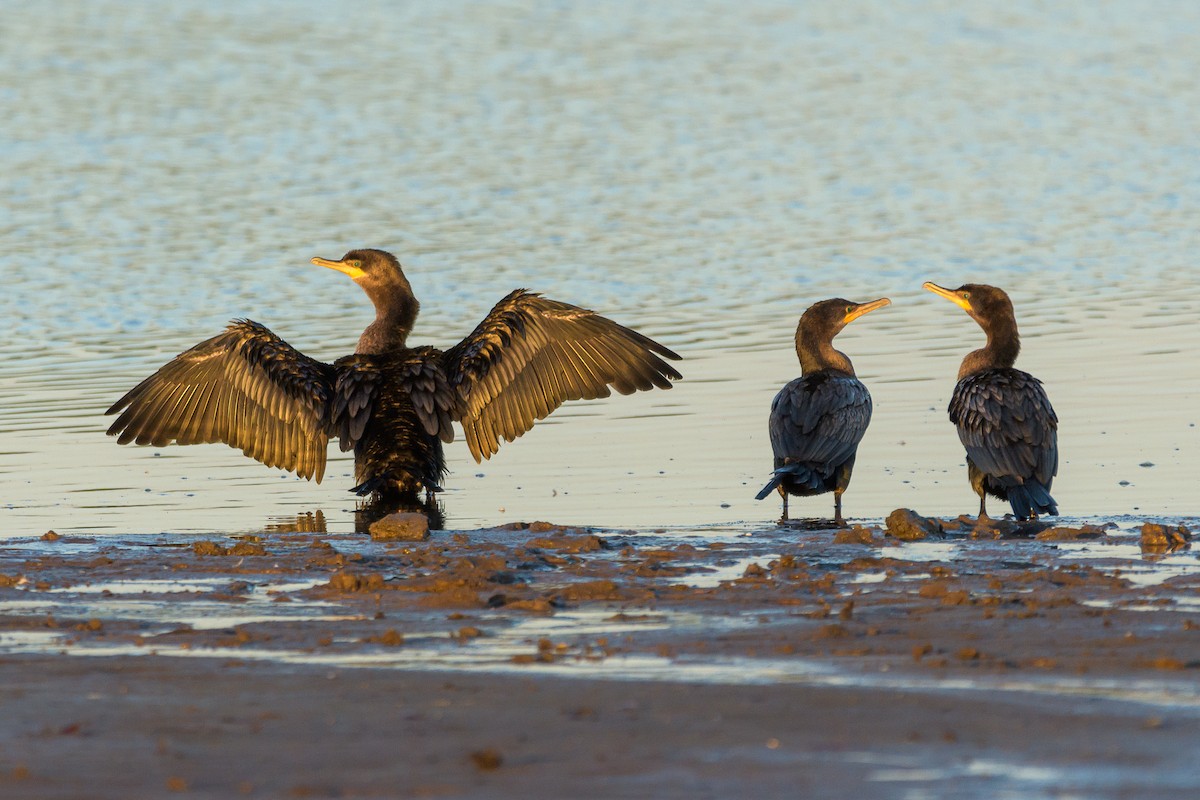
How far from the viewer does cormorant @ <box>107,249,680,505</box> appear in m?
11.2

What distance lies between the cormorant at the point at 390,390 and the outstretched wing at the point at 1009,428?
79.4 inches

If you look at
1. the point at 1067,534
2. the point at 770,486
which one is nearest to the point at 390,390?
the point at 770,486

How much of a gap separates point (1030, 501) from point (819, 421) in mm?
1207

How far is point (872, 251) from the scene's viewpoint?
2056 cm

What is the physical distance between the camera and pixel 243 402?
1157 centimetres

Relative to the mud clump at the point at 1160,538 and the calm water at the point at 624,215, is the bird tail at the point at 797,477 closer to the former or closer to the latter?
the calm water at the point at 624,215

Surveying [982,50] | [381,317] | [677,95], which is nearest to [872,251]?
[381,317]

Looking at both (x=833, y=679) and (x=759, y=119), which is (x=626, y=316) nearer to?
(x=833, y=679)

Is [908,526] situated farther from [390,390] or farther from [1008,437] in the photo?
[390,390]

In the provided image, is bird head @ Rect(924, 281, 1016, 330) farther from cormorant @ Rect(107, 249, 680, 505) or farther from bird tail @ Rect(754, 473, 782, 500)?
bird tail @ Rect(754, 473, 782, 500)

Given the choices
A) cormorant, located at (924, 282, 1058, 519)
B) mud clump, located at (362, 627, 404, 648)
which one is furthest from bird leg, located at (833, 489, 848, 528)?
mud clump, located at (362, 627, 404, 648)

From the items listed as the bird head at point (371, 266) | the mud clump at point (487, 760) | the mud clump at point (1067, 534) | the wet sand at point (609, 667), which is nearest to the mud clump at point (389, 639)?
the wet sand at point (609, 667)

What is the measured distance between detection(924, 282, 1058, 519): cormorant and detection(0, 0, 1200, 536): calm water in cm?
31

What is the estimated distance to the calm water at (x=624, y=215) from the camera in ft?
38.8
